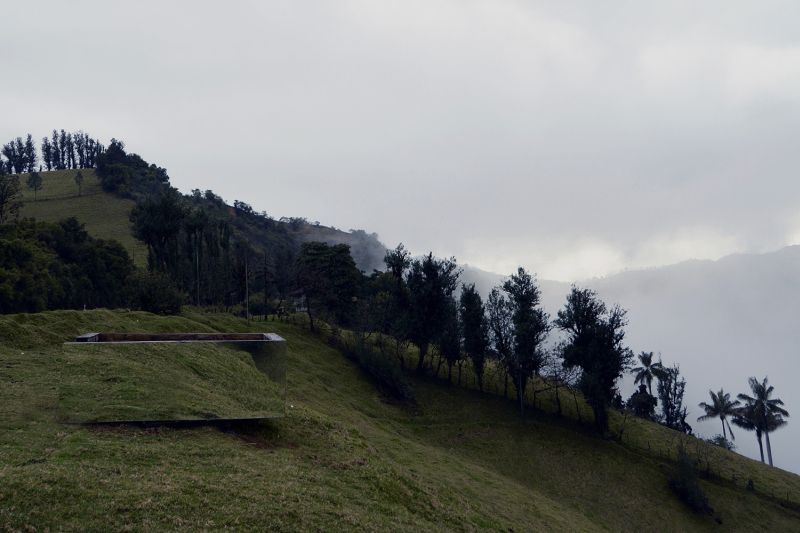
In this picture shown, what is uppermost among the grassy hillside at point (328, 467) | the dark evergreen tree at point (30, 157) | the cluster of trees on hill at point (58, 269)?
the dark evergreen tree at point (30, 157)

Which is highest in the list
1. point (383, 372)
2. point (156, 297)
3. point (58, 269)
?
point (58, 269)

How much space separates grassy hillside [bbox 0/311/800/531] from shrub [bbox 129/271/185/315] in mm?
3544

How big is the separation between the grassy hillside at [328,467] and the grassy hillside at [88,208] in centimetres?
6068

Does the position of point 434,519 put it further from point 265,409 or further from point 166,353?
point 166,353

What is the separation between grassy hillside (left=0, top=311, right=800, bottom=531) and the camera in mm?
13820

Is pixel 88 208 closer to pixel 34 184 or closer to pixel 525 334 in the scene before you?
pixel 34 184

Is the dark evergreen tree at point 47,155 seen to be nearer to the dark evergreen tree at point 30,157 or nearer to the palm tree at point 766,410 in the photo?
the dark evergreen tree at point 30,157

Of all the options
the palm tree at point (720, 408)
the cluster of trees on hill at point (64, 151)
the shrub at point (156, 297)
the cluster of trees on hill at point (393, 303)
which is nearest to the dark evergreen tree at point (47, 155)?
the cluster of trees on hill at point (64, 151)

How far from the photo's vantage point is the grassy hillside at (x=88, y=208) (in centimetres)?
9844

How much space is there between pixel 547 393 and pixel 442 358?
1251 centimetres

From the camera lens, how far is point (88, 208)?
113375 millimetres

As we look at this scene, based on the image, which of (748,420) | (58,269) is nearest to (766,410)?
(748,420)

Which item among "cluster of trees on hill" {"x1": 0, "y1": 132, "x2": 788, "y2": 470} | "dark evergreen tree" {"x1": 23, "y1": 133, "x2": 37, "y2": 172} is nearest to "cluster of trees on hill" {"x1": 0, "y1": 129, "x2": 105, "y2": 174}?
"dark evergreen tree" {"x1": 23, "y1": 133, "x2": 37, "y2": 172}

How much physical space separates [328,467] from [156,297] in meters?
33.3
